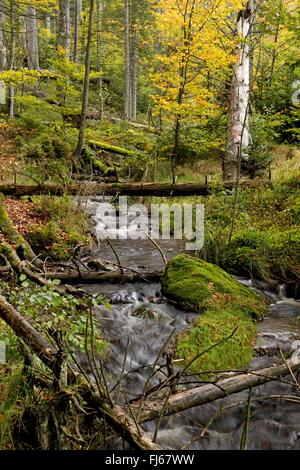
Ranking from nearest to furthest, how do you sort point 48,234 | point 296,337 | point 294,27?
point 296,337 < point 294,27 < point 48,234

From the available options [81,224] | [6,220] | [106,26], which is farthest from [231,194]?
[106,26]

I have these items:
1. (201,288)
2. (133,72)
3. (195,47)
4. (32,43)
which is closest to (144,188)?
(201,288)

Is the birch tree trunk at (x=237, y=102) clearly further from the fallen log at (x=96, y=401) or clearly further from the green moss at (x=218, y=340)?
the fallen log at (x=96, y=401)

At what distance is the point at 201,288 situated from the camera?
19.1 feet

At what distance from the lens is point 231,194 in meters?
9.38

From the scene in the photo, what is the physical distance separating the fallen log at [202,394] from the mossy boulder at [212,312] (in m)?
0.66

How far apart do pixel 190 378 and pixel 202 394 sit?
928 mm

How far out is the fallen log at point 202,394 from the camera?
9.90 feet

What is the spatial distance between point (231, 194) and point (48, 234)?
422 cm

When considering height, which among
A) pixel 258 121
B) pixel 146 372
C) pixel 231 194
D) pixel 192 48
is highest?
pixel 192 48

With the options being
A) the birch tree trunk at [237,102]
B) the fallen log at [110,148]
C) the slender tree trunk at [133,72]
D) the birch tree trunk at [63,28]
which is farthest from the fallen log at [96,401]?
the slender tree trunk at [133,72]

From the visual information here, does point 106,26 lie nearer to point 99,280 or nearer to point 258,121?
point 258,121

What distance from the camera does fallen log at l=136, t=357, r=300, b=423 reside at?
119 inches

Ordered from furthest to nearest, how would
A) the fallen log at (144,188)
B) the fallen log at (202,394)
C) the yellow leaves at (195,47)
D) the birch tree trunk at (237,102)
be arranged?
the yellow leaves at (195,47) < the birch tree trunk at (237,102) < the fallen log at (144,188) < the fallen log at (202,394)
